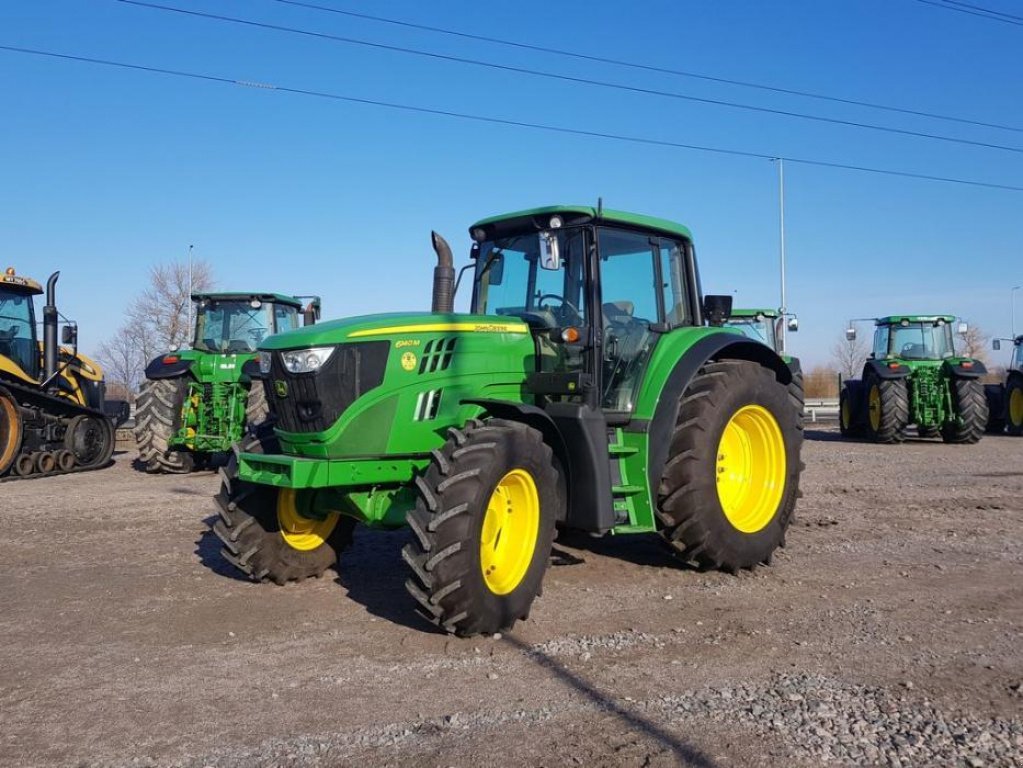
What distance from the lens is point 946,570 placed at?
6465mm

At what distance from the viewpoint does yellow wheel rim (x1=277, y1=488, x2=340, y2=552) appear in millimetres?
6020

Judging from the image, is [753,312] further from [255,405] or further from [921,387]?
[255,405]

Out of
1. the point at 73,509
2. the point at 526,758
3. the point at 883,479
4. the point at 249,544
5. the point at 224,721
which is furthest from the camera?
the point at 883,479

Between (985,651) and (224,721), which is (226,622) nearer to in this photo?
(224,721)

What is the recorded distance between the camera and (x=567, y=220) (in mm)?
6145

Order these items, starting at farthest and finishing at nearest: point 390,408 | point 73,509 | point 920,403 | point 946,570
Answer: point 920,403, point 73,509, point 946,570, point 390,408

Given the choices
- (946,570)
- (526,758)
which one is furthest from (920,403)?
(526,758)

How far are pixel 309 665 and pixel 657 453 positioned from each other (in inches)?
103

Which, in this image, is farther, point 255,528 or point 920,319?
point 920,319

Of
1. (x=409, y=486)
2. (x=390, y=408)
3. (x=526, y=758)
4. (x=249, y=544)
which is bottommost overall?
(x=526, y=758)

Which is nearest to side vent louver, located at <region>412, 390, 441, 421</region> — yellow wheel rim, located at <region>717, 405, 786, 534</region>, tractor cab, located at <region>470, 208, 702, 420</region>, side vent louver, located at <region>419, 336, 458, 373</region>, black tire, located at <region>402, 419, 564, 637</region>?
side vent louver, located at <region>419, 336, 458, 373</region>

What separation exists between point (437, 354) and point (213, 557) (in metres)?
3.01

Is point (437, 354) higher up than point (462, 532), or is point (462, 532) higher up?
point (437, 354)

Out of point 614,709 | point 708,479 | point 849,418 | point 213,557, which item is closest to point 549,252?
point 708,479
